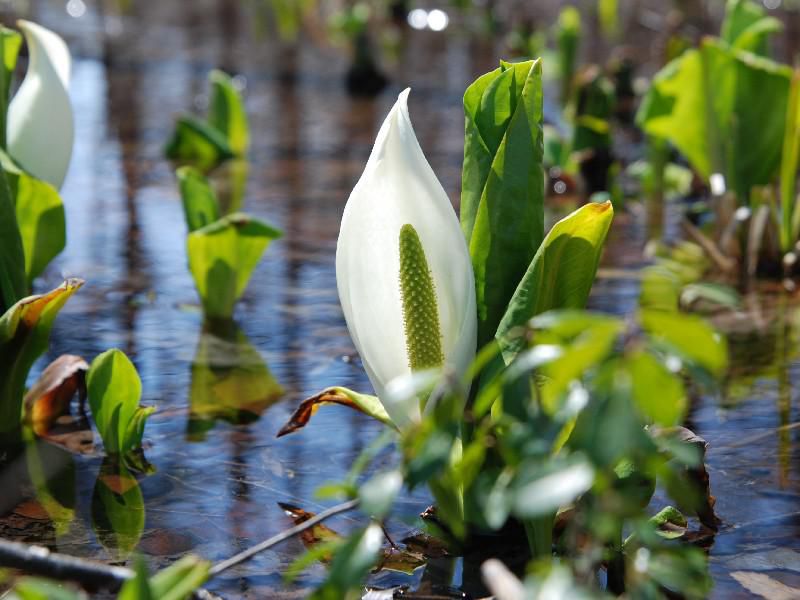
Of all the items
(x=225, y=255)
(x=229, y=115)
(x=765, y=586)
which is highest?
(x=229, y=115)

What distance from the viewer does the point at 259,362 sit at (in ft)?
7.76

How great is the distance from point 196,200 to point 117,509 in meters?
0.97

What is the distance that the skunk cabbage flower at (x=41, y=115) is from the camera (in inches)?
85.6

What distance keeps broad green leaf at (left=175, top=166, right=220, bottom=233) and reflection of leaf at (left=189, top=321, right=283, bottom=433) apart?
0.22m

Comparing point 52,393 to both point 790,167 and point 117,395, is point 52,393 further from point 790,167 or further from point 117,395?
point 790,167

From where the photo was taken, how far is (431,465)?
917 mm

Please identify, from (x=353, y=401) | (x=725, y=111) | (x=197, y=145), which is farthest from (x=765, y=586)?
(x=197, y=145)

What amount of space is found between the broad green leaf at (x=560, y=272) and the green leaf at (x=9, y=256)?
33.5 inches

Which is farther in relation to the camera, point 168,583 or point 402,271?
point 402,271

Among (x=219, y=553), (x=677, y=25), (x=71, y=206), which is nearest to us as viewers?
(x=219, y=553)

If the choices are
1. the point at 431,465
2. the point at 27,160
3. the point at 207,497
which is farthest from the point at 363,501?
the point at 27,160

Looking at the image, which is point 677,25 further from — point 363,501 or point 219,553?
point 363,501

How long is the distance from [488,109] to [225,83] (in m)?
2.57

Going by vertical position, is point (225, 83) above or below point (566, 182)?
above
